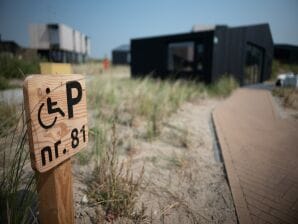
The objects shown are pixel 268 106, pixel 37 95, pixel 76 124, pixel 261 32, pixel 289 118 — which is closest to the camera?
pixel 37 95

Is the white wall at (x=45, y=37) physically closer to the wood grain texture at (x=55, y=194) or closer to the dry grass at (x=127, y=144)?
the dry grass at (x=127, y=144)

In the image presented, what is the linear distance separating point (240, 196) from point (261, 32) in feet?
47.4

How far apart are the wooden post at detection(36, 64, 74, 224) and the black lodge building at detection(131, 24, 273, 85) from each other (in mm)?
9816

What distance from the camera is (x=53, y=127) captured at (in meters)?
1.10

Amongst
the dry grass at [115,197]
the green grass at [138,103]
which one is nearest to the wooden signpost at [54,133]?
the dry grass at [115,197]

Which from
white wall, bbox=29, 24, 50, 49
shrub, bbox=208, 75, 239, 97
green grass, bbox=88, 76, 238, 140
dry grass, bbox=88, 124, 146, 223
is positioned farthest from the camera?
white wall, bbox=29, 24, 50, 49

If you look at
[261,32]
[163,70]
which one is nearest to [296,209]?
[163,70]

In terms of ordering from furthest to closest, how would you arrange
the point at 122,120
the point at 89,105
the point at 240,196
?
1. the point at 89,105
2. the point at 122,120
3. the point at 240,196

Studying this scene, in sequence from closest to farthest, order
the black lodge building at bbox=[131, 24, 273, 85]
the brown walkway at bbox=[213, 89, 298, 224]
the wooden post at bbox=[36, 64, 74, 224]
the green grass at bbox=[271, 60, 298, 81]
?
1. the wooden post at bbox=[36, 64, 74, 224]
2. the brown walkway at bbox=[213, 89, 298, 224]
3. the black lodge building at bbox=[131, 24, 273, 85]
4. the green grass at bbox=[271, 60, 298, 81]

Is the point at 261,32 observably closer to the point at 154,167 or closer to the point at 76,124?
the point at 154,167

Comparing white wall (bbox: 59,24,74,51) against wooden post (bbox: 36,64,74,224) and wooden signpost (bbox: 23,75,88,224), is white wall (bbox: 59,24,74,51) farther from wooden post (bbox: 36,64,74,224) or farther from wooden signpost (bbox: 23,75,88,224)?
wooden post (bbox: 36,64,74,224)

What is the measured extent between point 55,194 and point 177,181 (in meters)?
1.49

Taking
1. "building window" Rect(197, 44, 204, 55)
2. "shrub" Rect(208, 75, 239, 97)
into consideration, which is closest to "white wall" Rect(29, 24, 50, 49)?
"building window" Rect(197, 44, 204, 55)

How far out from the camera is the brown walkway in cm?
192
